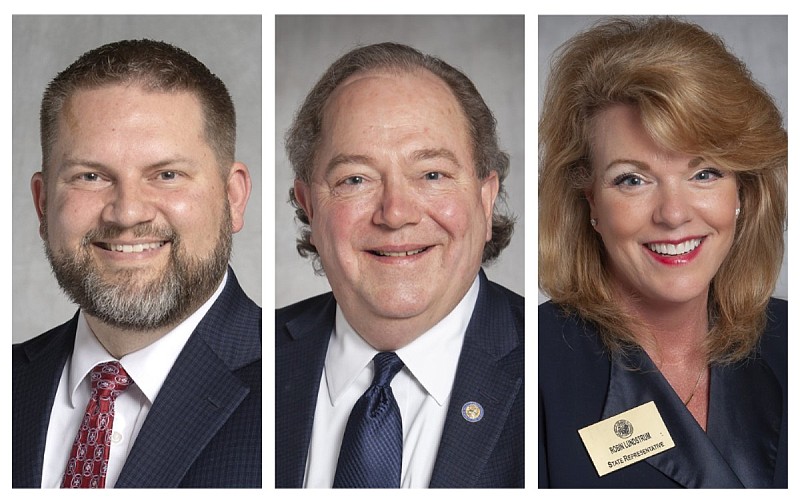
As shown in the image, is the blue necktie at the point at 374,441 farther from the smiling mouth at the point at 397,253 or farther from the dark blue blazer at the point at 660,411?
the dark blue blazer at the point at 660,411

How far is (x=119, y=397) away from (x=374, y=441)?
0.79 m

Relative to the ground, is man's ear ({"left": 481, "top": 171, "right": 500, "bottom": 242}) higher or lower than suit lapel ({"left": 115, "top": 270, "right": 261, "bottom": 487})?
higher

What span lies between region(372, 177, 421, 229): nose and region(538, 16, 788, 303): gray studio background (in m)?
0.51

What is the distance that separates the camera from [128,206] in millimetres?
3412

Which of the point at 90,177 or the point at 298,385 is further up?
the point at 90,177

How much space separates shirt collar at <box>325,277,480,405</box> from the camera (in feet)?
11.6

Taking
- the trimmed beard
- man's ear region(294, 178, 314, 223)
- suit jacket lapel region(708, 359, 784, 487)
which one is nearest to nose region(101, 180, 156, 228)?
the trimmed beard

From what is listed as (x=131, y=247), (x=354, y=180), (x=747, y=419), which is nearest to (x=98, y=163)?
(x=131, y=247)

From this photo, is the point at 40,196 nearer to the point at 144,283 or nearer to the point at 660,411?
the point at 144,283

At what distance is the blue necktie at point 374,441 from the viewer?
349 centimetres

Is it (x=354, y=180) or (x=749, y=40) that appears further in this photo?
(x=749, y=40)

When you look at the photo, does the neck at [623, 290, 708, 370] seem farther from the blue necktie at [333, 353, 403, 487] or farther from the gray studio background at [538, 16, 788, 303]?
the blue necktie at [333, 353, 403, 487]
